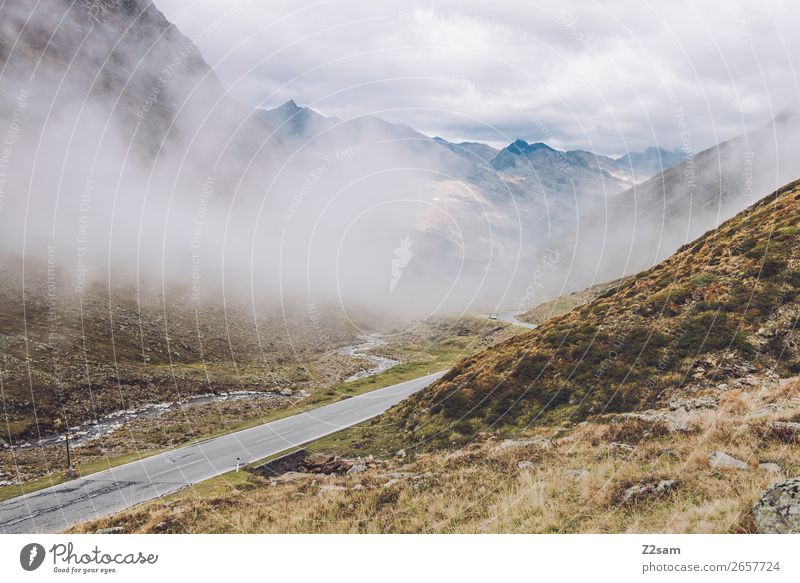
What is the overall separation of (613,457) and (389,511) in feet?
24.6

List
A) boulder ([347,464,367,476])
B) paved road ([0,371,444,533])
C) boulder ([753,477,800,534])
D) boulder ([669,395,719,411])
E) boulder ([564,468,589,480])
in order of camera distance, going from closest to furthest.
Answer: boulder ([753,477,800,534]) → boulder ([564,468,589,480]) → boulder ([669,395,719,411]) → boulder ([347,464,367,476]) → paved road ([0,371,444,533])

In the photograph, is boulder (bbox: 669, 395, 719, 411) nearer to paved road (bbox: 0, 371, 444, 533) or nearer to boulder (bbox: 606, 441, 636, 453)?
boulder (bbox: 606, 441, 636, 453)

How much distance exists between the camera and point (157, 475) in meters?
40.9

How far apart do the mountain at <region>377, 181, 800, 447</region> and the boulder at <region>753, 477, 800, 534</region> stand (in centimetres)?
1502

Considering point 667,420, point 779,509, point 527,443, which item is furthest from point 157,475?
point 779,509

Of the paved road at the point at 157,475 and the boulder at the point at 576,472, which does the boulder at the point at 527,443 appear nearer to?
the boulder at the point at 576,472

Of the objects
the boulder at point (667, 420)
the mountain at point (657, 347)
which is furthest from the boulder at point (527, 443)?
the mountain at point (657, 347)

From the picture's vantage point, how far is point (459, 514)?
38.8 ft

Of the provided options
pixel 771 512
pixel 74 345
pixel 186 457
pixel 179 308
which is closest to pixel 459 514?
pixel 771 512

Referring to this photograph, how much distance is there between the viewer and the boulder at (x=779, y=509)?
8445 millimetres

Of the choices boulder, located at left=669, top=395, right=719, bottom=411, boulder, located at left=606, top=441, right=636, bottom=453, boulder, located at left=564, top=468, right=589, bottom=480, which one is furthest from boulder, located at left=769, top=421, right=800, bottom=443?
boulder, located at left=669, top=395, right=719, bottom=411

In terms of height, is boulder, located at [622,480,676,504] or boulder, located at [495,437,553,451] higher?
boulder, located at [622,480,676,504]

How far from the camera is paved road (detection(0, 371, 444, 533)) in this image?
32844 millimetres

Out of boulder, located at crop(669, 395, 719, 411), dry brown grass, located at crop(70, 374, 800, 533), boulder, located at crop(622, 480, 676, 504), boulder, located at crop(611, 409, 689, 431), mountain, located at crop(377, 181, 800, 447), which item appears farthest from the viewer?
mountain, located at crop(377, 181, 800, 447)
